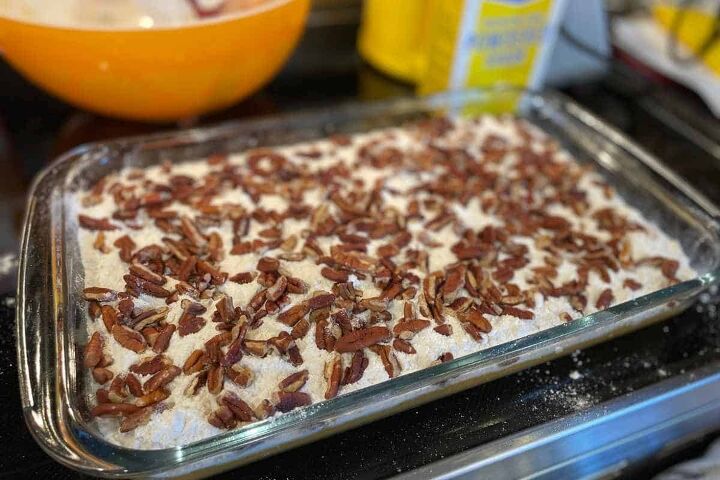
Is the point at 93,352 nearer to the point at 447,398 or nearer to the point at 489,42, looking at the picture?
the point at 447,398

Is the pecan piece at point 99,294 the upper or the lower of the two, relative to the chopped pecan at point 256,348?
lower

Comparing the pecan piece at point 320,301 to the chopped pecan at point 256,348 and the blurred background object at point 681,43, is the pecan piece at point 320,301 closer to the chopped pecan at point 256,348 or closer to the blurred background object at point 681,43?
the chopped pecan at point 256,348

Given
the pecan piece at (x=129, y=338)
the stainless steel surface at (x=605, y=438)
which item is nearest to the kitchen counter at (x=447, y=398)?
the stainless steel surface at (x=605, y=438)

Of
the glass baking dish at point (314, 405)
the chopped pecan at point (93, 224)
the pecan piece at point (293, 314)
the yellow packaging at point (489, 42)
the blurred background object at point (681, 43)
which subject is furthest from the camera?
the blurred background object at point (681, 43)

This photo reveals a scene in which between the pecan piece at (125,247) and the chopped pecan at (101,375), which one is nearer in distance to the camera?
the chopped pecan at (101,375)

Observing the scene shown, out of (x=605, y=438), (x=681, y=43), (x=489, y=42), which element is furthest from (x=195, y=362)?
(x=681, y=43)

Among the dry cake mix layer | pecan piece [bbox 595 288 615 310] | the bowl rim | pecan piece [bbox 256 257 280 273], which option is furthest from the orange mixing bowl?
pecan piece [bbox 595 288 615 310]

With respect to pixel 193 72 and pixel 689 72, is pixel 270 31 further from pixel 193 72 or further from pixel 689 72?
pixel 689 72
